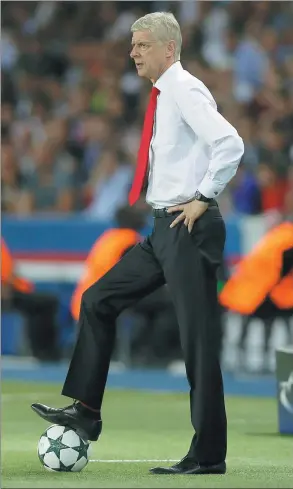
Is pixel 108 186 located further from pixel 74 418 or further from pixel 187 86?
pixel 187 86

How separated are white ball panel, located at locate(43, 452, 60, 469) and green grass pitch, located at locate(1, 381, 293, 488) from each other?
5 cm

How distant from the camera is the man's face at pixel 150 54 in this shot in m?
6.30

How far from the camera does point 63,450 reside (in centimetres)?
644

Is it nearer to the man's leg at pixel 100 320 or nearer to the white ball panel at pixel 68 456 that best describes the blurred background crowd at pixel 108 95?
the man's leg at pixel 100 320

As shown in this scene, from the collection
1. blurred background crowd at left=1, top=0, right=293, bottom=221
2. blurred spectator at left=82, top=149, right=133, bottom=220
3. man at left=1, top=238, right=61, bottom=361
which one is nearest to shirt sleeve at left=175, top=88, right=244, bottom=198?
blurred background crowd at left=1, top=0, right=293, bottom=221

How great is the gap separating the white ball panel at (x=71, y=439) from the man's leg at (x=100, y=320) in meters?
0.16

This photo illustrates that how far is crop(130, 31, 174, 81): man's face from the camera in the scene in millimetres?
6305

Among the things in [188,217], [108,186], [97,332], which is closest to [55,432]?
[97,332]

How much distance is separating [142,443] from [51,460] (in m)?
1.94

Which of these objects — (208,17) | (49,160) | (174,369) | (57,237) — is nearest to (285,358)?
(174,369)

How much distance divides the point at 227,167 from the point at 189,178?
23 cm

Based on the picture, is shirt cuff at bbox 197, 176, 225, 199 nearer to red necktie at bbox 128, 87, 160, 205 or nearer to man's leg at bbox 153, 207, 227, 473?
man's leg at bbox 153, 207, 227, 473

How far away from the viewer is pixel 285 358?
8.70 metres

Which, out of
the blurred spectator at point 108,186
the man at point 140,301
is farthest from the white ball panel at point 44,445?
the blurred spectator at point 108,186
